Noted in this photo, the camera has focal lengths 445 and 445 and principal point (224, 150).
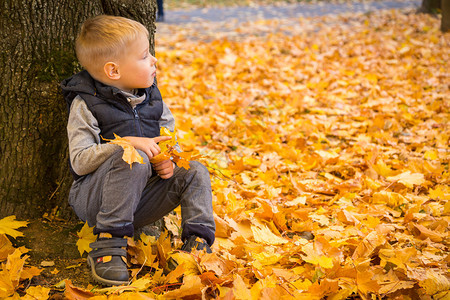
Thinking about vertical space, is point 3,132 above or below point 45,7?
below

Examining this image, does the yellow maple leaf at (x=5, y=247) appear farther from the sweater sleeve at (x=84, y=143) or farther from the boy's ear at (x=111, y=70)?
the boy's ear at (x=111, y=70)

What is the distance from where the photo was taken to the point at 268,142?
370 centimetres

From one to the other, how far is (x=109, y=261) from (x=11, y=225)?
668 millimetres

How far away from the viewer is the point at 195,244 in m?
2.02

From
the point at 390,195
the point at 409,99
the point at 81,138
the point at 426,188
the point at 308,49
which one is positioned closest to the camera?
the point at 81,138

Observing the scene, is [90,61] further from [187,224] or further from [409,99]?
[409,99]

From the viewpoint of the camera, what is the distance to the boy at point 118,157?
192 cm

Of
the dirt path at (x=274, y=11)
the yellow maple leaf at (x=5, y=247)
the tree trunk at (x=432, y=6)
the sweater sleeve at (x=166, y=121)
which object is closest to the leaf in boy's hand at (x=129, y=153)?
the sweater sleeve at (x=166, y=121)

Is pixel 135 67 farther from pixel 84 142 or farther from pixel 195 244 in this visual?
pixel 195 244

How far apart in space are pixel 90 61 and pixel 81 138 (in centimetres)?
38

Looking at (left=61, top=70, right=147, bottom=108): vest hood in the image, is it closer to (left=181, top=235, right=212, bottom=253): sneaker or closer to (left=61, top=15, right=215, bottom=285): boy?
(left=61, top=15, right=215, bottom=285): boy

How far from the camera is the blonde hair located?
2035mm

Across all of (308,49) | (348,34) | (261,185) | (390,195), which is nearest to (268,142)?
(261,185)

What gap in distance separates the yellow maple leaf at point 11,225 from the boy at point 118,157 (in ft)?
1.16
